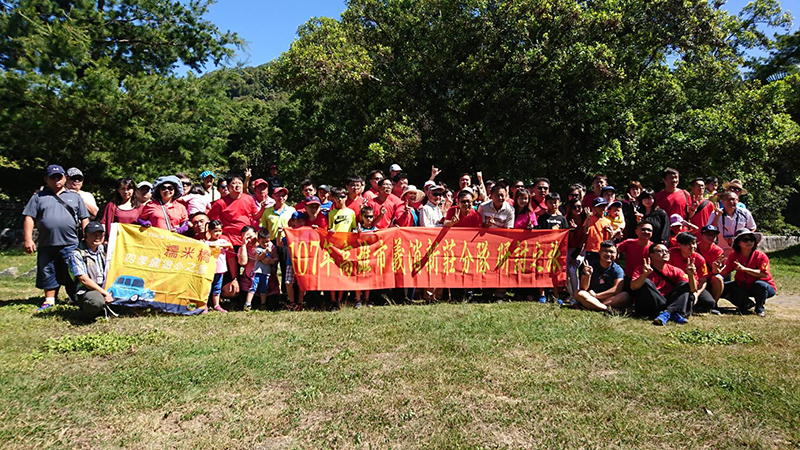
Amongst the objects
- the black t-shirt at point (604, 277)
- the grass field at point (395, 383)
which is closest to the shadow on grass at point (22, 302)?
the grass field at point (395, 383)

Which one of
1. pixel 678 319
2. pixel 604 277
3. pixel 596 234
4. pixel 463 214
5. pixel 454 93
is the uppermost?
pixel 454 93

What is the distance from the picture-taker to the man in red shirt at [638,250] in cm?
680

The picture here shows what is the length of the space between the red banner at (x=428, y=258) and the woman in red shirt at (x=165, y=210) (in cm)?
160

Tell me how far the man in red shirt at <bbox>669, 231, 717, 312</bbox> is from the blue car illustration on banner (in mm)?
7123

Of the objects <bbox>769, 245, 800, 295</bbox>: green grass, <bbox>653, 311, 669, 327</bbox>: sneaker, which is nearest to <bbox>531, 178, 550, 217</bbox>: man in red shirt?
<bbox>653, 311, 669, 327</bbox>: sneaker

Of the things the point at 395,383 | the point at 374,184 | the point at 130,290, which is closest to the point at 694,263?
the point at 374,184

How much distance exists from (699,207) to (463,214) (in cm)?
385

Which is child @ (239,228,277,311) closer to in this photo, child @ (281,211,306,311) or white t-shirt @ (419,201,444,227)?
child @ (281,211,306,311)

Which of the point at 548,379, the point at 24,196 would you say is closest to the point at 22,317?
the point at 548,379

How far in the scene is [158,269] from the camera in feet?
21.1

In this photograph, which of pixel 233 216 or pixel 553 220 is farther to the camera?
pixel 553 220

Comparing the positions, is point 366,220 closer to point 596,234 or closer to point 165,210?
point 165,210

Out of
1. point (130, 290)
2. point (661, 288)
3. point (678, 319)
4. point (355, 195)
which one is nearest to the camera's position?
point (130, 290)

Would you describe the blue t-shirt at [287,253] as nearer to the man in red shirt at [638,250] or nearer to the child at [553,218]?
the child at [553,218]
